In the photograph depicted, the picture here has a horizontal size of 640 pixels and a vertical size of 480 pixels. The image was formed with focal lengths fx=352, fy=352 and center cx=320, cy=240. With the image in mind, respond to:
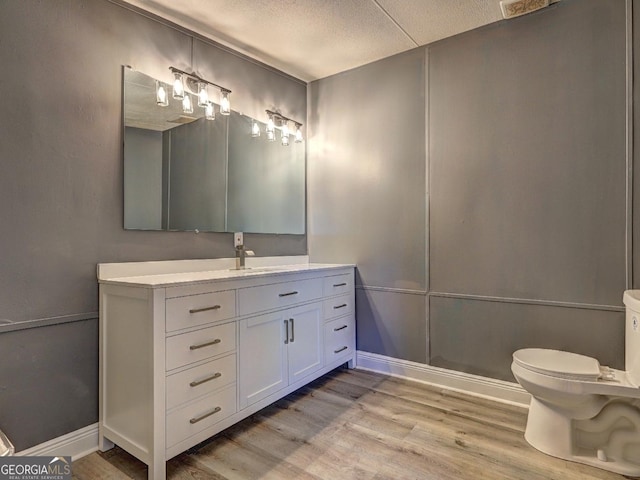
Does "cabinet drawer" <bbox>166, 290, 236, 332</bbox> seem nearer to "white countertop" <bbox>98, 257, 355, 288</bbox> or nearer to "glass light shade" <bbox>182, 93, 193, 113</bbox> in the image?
"white countertop" <bbox>98, 257, 355, 288</bbox>

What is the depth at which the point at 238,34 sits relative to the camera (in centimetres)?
241

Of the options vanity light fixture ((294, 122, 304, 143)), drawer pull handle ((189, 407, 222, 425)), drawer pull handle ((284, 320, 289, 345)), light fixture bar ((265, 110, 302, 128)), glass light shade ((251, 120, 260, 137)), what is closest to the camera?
drawer pull handle ((189, 407, 222, 425))

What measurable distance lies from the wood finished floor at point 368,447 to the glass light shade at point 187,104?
1.96 m

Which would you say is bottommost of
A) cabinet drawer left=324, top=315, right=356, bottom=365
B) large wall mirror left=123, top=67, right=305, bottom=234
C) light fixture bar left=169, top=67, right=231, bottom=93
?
cabinet drawer left=324, top=315, right=356, bottom=365

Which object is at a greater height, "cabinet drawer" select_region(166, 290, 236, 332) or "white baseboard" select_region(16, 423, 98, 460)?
"cabinet drawer" select_region(166, 290, 236, 332)

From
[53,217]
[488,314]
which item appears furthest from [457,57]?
[53,217]

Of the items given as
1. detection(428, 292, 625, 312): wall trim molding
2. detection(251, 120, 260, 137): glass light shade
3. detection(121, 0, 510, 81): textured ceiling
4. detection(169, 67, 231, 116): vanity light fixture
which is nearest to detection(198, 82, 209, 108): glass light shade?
detection(169, 67, 231, 116): vanity light fixture

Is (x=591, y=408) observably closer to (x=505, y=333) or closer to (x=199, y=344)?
(x=505, y=333)

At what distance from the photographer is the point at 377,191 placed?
2.85 m

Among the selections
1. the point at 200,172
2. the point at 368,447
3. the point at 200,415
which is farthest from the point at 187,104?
the point at 368,447

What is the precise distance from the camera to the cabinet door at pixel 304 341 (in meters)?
2.27

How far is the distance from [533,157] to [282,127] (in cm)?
188

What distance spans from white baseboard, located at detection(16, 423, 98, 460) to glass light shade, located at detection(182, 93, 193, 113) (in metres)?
1.87

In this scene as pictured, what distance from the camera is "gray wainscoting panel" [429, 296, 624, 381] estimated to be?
2.00 metres
